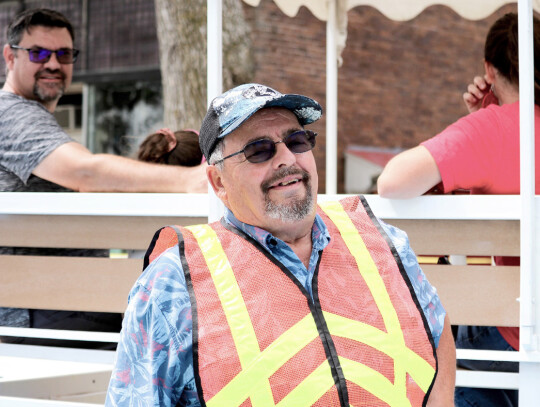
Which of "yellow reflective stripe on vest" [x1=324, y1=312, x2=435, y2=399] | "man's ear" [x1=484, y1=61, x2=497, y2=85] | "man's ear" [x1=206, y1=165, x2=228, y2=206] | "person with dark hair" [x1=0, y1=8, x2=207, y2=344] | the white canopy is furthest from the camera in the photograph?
the white canopy

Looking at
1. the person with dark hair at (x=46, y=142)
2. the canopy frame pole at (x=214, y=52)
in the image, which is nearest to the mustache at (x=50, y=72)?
the person with dark hair at (x=46, y=142)

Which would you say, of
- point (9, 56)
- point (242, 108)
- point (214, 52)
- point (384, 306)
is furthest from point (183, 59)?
point (384, 306)

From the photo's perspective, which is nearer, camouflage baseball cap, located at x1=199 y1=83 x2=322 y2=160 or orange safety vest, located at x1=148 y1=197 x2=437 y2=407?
orange safety vest, located at x1=148 y1=197 x2=437 y2=407

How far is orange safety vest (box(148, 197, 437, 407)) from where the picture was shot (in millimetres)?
1755

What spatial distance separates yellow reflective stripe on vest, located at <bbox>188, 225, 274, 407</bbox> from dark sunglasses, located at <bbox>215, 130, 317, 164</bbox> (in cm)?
22

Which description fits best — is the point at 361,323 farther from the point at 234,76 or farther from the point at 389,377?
the point at 234,76

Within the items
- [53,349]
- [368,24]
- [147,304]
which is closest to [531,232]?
[147,304]

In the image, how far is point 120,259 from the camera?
2980mm

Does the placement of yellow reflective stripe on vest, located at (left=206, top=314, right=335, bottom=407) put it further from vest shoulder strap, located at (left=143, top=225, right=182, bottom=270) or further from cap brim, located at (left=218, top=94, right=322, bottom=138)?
cap brim, located at (left=218, top=94, right=322, bottom=138)

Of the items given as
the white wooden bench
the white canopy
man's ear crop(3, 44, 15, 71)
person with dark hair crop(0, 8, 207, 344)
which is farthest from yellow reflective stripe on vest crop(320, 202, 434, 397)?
the white canopy

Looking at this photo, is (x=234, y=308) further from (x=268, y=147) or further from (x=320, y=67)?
(x=320, y=67)

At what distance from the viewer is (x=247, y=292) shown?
1.85m

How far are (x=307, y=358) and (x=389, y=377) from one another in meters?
0.20

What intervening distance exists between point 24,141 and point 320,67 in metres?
7.67
